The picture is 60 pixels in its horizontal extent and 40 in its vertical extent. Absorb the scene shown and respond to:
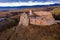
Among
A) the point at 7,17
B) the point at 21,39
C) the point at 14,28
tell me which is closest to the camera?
the point at 21,39

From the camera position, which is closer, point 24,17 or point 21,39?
point 21,39

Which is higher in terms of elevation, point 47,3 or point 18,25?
point 47,3

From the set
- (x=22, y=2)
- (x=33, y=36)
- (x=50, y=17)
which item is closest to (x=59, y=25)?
(x=50, y=17)

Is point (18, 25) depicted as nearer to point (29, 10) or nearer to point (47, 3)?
point (29, 10)

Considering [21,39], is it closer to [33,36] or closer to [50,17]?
[33,36]

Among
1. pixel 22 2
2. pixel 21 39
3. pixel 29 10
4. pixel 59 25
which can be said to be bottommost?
pixel 21 39

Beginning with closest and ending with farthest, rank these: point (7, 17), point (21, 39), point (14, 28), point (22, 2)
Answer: point (21, 39), point (14, 28), point (7, 17), point (22, 2)

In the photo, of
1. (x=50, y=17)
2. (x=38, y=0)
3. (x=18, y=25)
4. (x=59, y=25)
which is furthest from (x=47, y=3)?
(x=18, y=25)

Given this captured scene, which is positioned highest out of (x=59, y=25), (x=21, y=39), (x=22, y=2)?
(x=22, y=2)

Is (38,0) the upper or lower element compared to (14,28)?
upper
